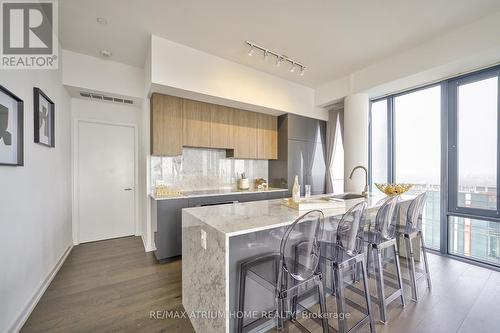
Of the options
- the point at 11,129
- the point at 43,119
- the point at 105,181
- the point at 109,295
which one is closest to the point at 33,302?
the point at 109,295

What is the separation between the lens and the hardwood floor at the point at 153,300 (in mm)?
1703

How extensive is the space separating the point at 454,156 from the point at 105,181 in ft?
18.5

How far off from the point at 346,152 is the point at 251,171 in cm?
187

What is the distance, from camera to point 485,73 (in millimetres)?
2764

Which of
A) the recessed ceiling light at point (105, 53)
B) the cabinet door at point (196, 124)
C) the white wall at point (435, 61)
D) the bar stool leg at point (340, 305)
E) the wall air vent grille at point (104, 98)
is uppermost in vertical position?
the recessed ceiling light at point (105, 53)

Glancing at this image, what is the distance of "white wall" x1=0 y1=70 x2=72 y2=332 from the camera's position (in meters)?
1.54

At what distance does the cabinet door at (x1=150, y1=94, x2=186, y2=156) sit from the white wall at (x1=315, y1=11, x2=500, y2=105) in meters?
3.09

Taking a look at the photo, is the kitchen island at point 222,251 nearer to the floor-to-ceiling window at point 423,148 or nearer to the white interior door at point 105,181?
the floor-to-ceiling window at point 423,148

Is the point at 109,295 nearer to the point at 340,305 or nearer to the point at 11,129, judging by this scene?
the point at 11,129

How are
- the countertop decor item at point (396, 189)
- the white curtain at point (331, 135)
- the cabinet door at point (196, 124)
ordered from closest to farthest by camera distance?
the countertop decor item at point (396, 189)
the cabinet door at point (196, 124)
the white curtain at point (331, 135)

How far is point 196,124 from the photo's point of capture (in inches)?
132

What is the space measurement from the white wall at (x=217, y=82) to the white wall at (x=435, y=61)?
1180 mm

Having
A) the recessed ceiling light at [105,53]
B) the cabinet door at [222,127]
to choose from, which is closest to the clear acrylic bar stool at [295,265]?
the cabinet door at [222,127]

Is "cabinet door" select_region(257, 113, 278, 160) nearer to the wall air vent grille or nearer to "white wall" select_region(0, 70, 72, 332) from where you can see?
the wall air vent grille
